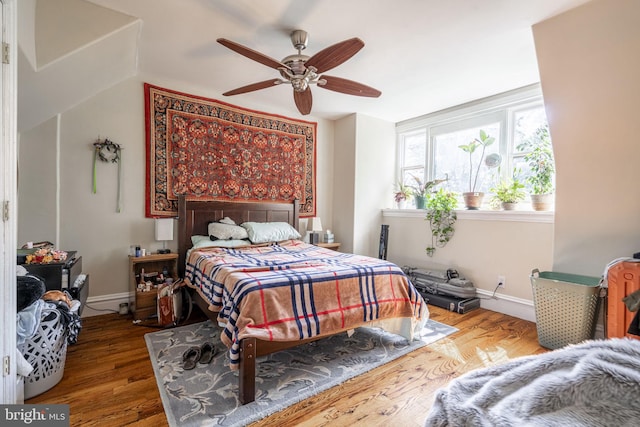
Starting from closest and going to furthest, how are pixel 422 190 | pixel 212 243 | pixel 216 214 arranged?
pixel 212 243 < pixel 216 214 < pixel 422 190

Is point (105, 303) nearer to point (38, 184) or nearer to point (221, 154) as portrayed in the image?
point (38, 184)

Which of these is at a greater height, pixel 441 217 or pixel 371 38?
pixel 371 38

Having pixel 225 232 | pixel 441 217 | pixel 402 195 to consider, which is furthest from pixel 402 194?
pixel 225 232

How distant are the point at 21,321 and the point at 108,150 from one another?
193cm

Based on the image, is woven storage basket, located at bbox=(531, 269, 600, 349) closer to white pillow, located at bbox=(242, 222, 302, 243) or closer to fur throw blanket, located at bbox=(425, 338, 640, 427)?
fur throw blanket, located at bbox=(425, 338, 640, 427)

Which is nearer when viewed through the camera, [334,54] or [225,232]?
[334,54]

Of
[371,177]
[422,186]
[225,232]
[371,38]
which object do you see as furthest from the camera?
[371,177]

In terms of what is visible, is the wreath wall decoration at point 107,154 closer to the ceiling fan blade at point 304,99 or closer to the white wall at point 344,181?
the ceiling fan blade at point 304,99

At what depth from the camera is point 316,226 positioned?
421 cm

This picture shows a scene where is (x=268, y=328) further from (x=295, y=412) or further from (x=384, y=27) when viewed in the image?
(x=384, y=27)

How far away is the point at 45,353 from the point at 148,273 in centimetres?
145

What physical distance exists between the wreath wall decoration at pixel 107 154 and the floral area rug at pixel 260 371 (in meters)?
1.59

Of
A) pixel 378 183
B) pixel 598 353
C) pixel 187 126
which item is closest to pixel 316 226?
pixel 378 183

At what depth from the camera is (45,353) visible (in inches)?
68.4
